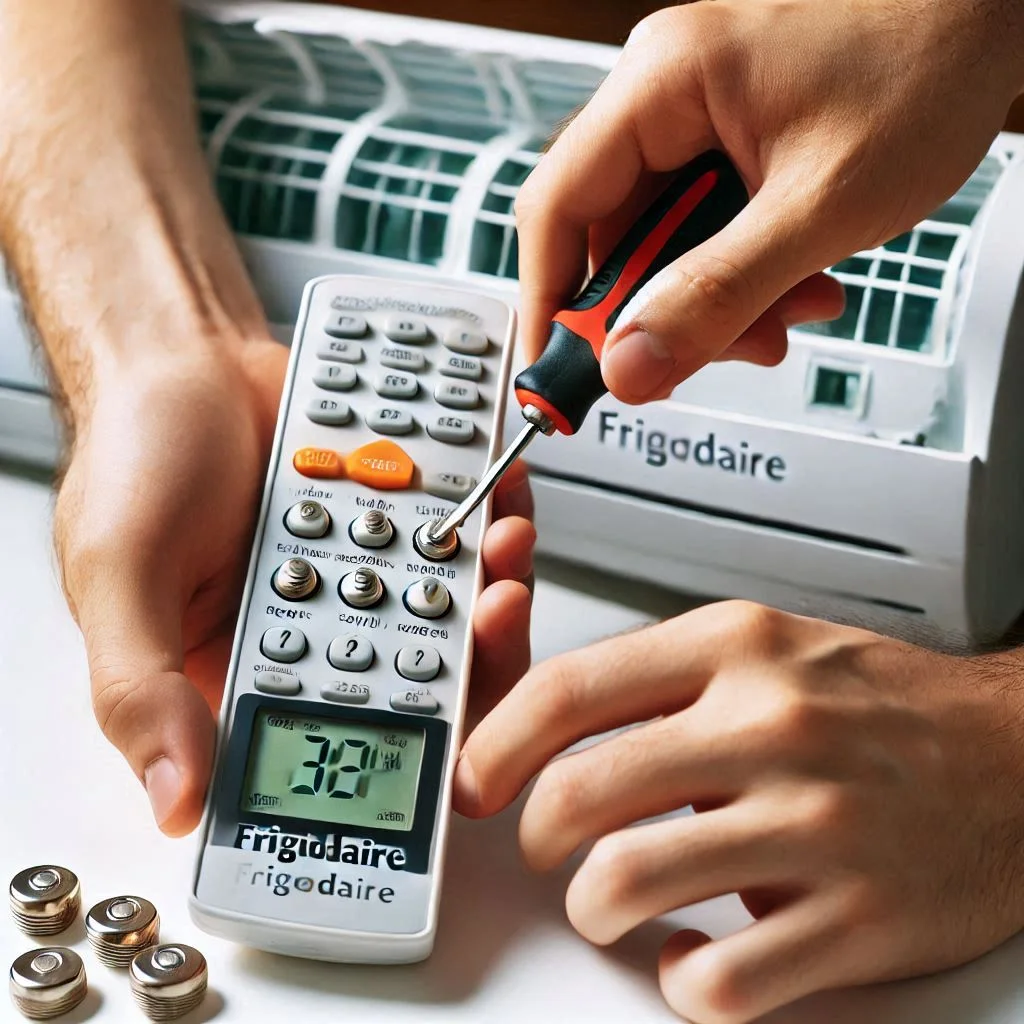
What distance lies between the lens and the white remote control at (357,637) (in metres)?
0.41

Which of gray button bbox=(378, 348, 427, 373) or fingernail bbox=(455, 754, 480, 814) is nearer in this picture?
fingernail bbox=(455, 754, 480, 814)

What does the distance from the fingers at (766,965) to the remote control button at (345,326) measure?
0.94 ft

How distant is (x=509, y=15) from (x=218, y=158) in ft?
0.83

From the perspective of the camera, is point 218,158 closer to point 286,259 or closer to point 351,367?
point 286,259

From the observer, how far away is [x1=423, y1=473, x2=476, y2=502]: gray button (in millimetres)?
511

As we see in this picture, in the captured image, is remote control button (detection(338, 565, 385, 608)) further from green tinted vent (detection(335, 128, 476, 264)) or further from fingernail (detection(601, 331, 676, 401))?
green tinted vent (detection(335, 128, 476, 264))

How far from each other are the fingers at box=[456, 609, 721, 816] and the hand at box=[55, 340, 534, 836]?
0.22 feet

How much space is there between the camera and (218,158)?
712 mm

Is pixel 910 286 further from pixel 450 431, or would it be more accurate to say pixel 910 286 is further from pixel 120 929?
pixel 120 929

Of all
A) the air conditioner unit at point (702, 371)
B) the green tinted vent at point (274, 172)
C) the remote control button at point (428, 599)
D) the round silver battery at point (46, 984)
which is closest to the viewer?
the round silver battery at point (46, 984)

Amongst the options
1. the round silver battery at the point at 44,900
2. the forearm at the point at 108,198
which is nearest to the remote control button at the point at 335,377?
the forearm at the point at 108,198

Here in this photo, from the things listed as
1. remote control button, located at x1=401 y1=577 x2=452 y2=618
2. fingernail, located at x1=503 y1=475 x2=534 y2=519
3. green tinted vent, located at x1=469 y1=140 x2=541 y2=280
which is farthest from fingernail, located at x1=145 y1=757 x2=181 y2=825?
green tinted vent, located at x1=469 y1=140 x2=541 y2=280

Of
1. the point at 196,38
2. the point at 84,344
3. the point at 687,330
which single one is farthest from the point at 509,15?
the point at 687,330

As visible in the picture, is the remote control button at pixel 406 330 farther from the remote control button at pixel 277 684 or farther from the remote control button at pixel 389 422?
the remote control button at pixel 277 684
